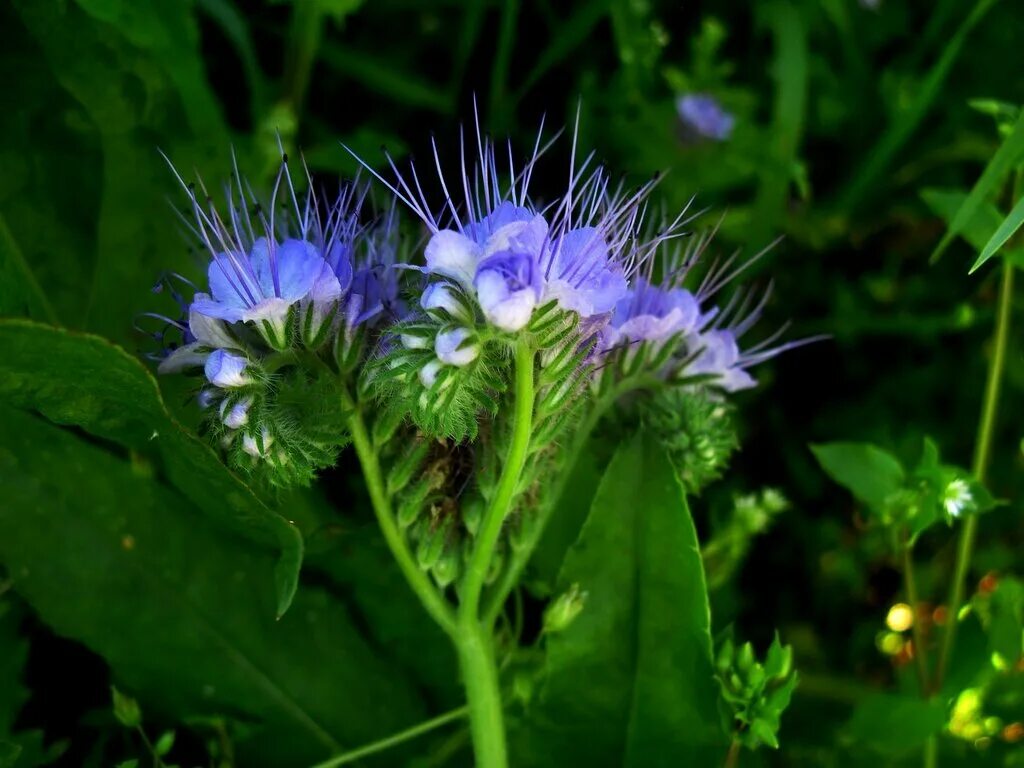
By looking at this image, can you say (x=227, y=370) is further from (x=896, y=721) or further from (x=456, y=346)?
(x=896, y=721)

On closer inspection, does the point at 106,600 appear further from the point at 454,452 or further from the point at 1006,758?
the point at 1006,758

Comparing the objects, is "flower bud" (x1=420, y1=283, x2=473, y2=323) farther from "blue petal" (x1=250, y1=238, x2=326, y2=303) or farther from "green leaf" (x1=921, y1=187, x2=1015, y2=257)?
"green leaf" (x1=921, y1=187, x2=1015, y2=257)

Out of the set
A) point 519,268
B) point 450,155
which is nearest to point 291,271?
point 519,268

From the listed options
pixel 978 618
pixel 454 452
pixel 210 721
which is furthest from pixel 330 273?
pixel 978 618

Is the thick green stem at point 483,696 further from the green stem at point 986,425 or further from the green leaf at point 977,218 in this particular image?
the green leaf at point 977,218

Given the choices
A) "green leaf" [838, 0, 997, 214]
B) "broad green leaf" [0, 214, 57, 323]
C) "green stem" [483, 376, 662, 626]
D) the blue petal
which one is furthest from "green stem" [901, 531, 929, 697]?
"broad green leaf" [0, 214, 57, 323]

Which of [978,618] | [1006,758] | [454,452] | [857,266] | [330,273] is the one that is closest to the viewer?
[330,273]
